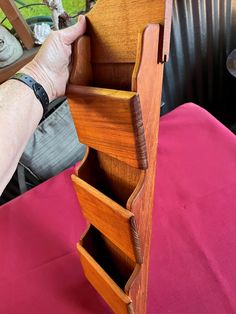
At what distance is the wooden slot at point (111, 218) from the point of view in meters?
0.50

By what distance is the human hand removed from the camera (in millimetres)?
518

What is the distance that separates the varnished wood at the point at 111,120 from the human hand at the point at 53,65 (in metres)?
0.06

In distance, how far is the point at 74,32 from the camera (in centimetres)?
49

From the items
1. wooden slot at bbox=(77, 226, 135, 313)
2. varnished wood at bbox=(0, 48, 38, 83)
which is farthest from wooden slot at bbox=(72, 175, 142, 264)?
varnished wood at bbox=(0, 48, 38, 83)

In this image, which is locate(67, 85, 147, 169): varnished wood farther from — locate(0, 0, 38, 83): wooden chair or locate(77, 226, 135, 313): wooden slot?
locate(0, 0, 38, 83): wooden chair

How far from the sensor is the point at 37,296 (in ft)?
2.76

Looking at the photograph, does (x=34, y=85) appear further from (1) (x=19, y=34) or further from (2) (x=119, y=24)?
(1) (x=19, y=34)

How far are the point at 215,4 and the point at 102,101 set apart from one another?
5.51ft

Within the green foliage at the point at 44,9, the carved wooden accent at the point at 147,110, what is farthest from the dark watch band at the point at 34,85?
the green foliage at the point at 44,9

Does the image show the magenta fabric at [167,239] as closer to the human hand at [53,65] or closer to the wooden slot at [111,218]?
the wooden slot at [111,218]

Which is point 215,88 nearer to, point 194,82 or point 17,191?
point 194,82

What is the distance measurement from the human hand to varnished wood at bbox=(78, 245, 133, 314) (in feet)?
1.35

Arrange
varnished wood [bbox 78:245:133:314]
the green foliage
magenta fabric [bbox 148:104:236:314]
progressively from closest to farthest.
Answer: varnished wood [bbox 78:245:133:314], magenta fabric [bbox 148:104:236:314], the green foliage

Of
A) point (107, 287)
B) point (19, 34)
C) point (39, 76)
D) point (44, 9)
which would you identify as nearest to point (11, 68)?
point (19, 34)
